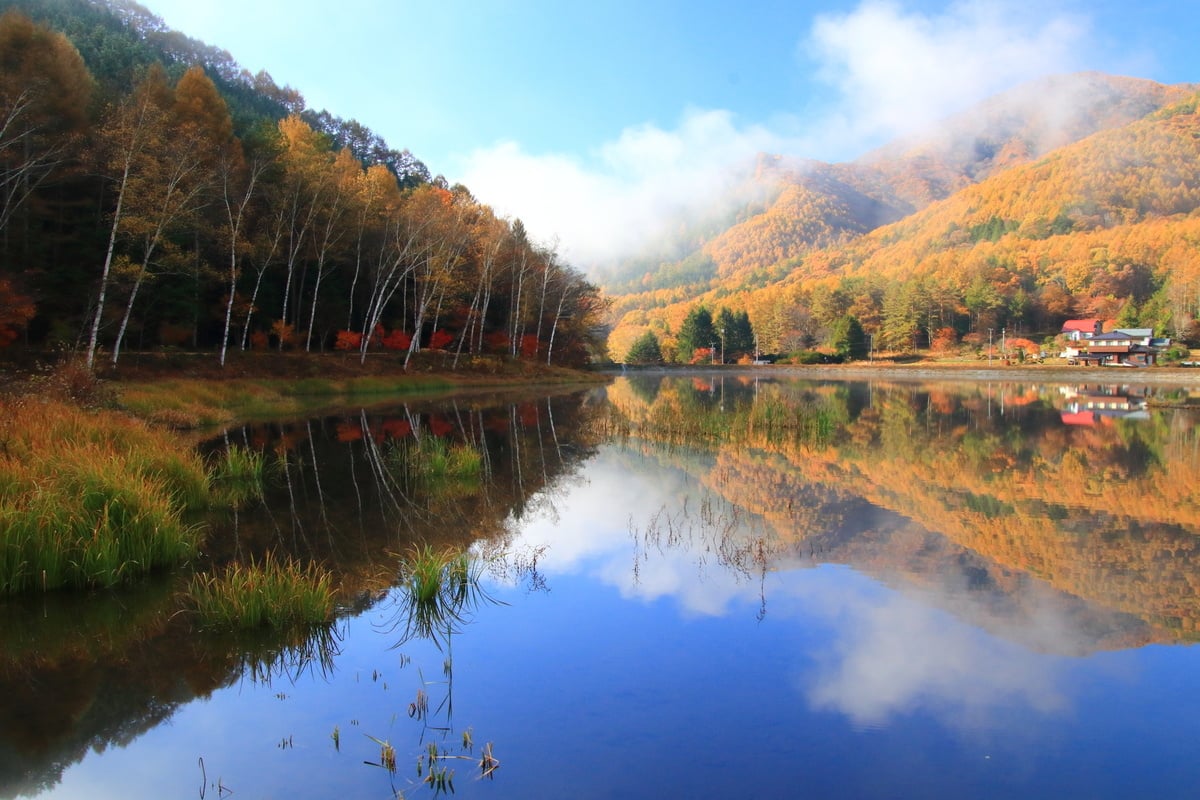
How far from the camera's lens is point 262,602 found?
6.46m

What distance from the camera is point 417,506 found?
11.9 m

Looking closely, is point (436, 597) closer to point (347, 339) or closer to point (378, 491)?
point (378, 491)

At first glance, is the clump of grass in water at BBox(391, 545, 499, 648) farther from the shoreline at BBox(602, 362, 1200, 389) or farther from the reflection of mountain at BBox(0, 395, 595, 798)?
the shoreline at BBox(602, 362, 1200, 389)

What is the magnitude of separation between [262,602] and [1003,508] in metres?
11.2

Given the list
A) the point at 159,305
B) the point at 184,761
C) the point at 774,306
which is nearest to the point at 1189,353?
the point at 774,306

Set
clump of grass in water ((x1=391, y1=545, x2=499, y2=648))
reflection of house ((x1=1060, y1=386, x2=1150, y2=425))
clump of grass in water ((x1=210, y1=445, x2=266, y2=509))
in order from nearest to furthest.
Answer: clump of grass in water ((x1=391, y1=545, x2=499, y2=648)) → clump of grass in water ((x1=210, y1=445, x2=266, y2=509)) → reflection of house ((x1=1060, y1=386, x2=1150, y2=425))

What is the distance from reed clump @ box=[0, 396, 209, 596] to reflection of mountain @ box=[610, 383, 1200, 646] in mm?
7851

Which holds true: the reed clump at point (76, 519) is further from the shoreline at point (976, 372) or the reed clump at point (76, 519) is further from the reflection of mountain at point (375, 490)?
the shoreline at point (976, 372)

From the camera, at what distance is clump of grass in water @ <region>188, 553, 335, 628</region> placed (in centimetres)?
642

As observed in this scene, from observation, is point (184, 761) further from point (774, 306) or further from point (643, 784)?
point (774, 306)

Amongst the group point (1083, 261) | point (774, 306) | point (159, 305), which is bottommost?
point (159, 305)

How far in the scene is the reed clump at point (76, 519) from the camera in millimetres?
7113

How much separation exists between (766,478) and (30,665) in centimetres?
1207

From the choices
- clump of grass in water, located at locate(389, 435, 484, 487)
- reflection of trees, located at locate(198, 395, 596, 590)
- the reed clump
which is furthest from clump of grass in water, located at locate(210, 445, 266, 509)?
clump of grass in water, located at locate(389, 435, 484, 487)
